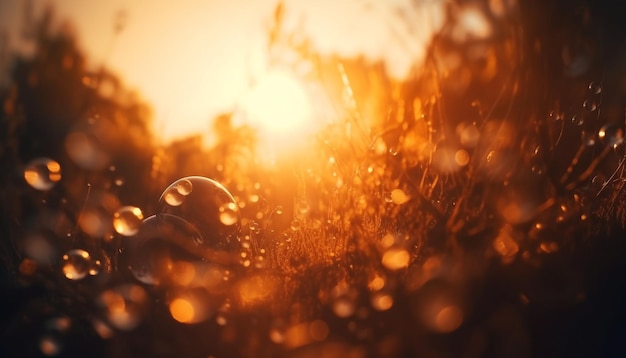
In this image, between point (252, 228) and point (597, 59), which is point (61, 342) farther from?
point (597, 59)

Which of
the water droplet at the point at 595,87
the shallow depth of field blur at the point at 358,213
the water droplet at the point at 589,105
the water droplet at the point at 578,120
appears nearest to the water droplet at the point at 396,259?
the shallow depth of field blur at the point at 358,213

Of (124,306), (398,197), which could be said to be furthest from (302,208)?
(124,306)

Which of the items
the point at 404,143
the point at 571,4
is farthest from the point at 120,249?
the point at 571,4

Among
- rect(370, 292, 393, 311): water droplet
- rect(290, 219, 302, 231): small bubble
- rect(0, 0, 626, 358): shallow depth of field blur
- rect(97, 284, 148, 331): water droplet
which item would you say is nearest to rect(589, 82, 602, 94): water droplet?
rect(0, 0, 626, 358): shallow depth of field blur

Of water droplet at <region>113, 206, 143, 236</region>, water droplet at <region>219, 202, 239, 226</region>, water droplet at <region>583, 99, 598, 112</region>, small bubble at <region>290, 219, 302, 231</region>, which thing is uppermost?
water droplet at <region>583, 99, 598, 112</region>

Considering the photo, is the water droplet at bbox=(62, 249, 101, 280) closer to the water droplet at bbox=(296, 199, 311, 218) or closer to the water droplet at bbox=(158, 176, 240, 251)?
the water droplet at bbox=(158, 176, 240, 251)
